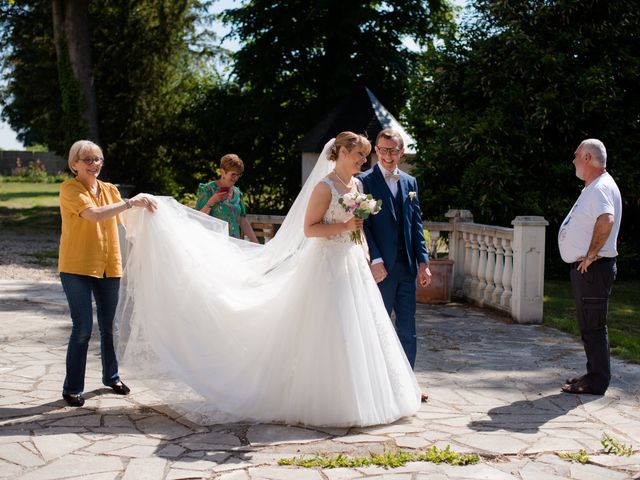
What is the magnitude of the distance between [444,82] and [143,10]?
43.4 feet

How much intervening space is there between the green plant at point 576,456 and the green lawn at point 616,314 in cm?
324

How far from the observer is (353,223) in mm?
5801

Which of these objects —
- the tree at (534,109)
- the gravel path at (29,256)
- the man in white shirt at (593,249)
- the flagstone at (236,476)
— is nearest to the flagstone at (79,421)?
the flagstone at (236,476)

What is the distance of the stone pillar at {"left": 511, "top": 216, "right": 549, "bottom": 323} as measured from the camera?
10.0 metres

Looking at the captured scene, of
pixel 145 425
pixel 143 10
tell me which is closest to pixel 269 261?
pixel 145 425

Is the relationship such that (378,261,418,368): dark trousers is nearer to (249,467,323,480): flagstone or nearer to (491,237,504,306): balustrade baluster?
(249,467,323,480): flagstone

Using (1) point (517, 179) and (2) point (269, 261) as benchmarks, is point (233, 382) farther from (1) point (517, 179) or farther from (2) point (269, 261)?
(1) point (517, 179)

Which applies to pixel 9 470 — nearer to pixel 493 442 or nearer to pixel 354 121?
pixel 493 442

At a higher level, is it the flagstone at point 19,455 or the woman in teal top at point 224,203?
the woman in teal top at point 224,203

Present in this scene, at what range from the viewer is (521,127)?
15.6 m

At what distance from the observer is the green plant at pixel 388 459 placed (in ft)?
15.7

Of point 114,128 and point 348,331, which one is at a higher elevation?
point 114,128

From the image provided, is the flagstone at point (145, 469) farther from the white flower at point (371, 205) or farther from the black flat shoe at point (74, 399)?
the white flower at point (371, 205)

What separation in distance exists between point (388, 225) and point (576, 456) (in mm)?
2166
